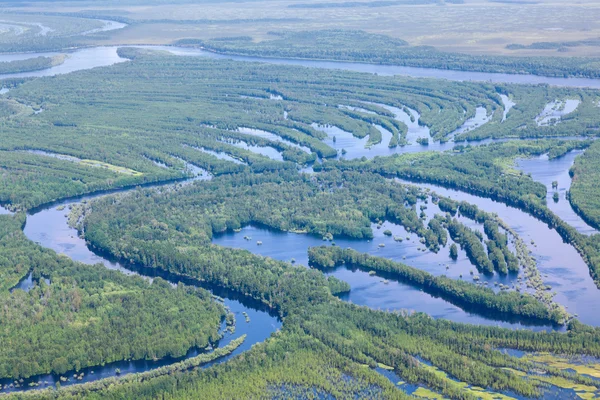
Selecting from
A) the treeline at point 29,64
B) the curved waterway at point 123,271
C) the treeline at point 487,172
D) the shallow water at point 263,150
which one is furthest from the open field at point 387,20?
the curved waterway at point 123,271

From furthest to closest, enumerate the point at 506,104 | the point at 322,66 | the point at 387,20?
1. the point at 387,20
2. the point at 322,66
3. the point at 506,104

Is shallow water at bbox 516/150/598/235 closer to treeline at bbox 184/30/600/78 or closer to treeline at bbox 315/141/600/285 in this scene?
treeline at bbox 315/141/600/285

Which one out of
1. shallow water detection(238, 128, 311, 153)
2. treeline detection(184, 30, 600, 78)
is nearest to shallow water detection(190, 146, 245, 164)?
shallow water detection(238, 128, 311, 153)

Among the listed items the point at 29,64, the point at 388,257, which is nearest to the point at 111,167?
the point at 388,257

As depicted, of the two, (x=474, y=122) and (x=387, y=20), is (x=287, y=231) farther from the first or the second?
(x=387, y=20)

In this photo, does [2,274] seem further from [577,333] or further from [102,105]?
[102,105]

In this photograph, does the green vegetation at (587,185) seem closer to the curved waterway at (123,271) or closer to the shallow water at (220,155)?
the curved waterway at (123,271)
